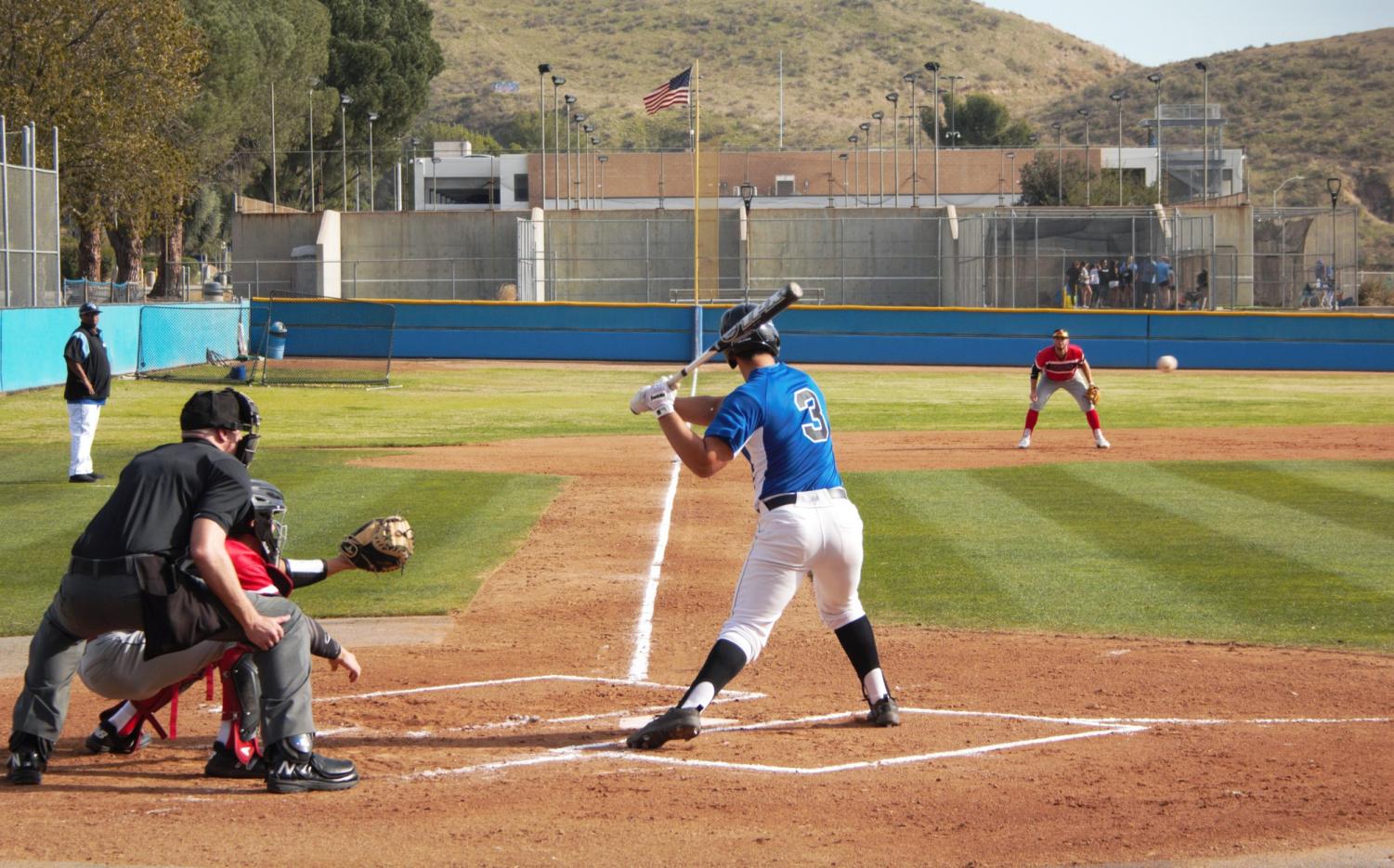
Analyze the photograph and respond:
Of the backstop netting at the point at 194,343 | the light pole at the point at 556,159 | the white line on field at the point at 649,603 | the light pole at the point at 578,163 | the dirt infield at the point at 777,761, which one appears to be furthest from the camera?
the light pole at the point at 578,163

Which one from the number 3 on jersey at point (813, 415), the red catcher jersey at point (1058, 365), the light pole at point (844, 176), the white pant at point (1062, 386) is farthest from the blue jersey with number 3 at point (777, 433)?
the light pole at point (844, 176)

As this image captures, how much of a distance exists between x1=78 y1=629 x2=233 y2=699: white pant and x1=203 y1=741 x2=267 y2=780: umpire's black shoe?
1.37ft

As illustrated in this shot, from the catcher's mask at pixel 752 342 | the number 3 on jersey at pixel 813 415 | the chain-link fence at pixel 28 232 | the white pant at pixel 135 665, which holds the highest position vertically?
the chain-link fence at pixel 28 232

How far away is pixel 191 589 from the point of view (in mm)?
5988

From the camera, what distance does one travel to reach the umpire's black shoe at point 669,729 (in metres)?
6.77

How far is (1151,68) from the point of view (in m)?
163

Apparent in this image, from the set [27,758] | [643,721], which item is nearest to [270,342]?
[643,721]

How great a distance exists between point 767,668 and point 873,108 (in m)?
153

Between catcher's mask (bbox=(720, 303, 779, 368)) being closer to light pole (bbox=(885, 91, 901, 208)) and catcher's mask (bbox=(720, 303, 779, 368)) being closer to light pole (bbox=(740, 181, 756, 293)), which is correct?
light pole (bbox=(740, 181, 756, 293))

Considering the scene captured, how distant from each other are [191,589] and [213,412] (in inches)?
29.6

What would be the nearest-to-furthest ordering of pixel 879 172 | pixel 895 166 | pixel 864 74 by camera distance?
pixel 895 166 → pixel 879 172 → pixel 864 74

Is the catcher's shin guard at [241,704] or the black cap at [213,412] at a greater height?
the black cap at [213,412]

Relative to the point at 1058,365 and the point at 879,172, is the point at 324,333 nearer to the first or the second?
the point at 1058,365

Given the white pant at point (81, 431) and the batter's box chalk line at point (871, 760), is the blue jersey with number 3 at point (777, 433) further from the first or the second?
the white pant at point (81, 431)
